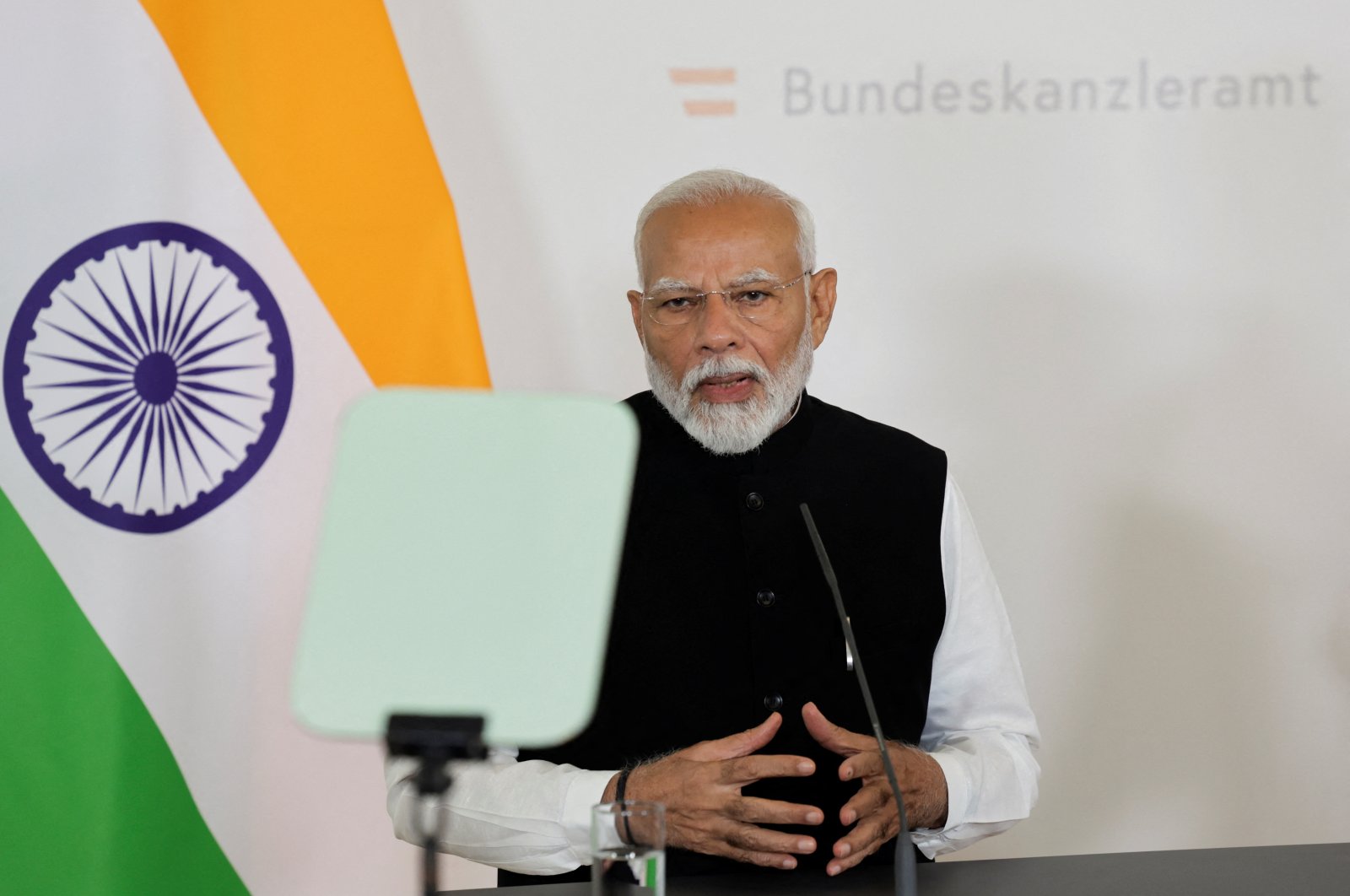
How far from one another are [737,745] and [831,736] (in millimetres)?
127

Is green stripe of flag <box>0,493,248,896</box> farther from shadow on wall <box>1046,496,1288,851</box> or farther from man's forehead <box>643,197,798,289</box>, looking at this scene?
shadow on wall <box>1046,496,1288,851</box>

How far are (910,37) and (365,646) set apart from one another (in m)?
2.58

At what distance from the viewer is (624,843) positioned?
1.20m

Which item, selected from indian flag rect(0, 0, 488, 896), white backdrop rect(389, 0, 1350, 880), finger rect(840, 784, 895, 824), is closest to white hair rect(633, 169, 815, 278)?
white backdrop rect(389, 0, 1350, 880)

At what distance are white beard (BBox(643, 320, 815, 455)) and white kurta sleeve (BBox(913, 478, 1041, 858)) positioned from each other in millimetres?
358

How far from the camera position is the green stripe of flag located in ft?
9.69

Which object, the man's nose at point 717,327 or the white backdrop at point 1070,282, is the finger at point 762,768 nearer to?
the man's nose at point 717,327

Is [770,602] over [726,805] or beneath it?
over

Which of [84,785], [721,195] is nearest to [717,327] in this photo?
[721,195]

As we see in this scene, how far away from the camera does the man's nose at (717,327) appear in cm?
225

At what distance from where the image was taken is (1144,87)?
3.00 m

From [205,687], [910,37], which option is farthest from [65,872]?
[910,37]

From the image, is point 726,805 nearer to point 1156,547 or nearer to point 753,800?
point 753,800

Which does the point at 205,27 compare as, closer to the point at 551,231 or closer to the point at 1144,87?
the point at 551,231
